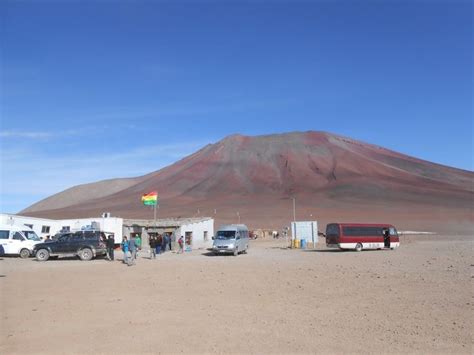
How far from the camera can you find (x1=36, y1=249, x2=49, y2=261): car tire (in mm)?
27672

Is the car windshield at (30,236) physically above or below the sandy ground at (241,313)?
above

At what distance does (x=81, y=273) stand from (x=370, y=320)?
45.2 ft

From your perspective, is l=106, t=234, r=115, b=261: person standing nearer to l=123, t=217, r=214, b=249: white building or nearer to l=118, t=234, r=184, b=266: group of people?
l=118, t=234, r=184, b=266: group of people

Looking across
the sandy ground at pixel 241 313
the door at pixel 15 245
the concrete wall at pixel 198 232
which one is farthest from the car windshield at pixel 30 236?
the concrete wall at pixel 198 232

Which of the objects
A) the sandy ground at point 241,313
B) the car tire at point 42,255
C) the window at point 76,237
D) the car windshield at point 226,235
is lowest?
the sandy ground at point 241,313

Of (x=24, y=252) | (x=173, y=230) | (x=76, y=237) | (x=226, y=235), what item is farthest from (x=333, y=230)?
(x=24, y=252)

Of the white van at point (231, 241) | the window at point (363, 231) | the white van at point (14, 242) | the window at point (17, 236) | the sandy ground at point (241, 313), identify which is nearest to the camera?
the sandy ground at point (241, 313)

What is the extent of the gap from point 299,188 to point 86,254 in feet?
381

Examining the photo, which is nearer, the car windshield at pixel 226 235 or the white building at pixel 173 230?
the car windshield at pixel 226 235

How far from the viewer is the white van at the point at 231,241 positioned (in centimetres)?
3284

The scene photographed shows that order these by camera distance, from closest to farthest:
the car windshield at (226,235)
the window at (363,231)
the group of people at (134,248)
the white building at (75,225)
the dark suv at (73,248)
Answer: the group of people at (134,248) < the dark suv at (73,248) < the car windshield at (226,235) < the window at (363,231) < the white building at (75,225)

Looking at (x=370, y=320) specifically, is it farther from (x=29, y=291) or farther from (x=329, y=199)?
(x=329, y=199)

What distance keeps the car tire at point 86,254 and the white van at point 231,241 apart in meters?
8.52

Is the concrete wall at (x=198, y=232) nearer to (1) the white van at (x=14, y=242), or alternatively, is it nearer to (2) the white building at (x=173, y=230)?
(2) the white building at (x=173, y=230)
